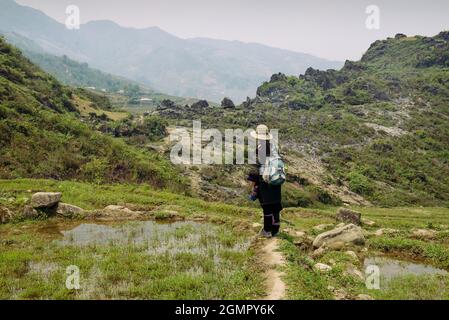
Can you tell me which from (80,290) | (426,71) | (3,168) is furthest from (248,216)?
(426,71)

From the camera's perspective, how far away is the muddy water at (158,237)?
13227mm

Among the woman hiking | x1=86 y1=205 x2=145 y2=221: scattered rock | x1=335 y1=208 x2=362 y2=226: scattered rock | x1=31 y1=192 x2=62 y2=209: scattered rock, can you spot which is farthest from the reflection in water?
x1=335 y1=208 x2=362 y2=226: scattered rock

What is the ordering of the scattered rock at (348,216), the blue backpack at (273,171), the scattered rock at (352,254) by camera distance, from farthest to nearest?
the scattered rock at (348,216), the scattered rock at (352,254), the blue backpack at (273,171)

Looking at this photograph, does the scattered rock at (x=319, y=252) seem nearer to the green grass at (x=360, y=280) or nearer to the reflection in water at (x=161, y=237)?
the green grass at (x=360, y=280)

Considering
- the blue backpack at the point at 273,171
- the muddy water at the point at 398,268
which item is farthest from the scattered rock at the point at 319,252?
the blue backpack at the point at 273,171

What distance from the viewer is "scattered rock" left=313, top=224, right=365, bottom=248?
1406 centimetres

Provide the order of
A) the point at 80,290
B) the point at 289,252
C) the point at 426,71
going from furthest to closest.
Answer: the point at 426,71, the point at 289,252, the point at 80,290

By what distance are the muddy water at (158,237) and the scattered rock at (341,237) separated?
264cm

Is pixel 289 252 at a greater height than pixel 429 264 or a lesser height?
greater
